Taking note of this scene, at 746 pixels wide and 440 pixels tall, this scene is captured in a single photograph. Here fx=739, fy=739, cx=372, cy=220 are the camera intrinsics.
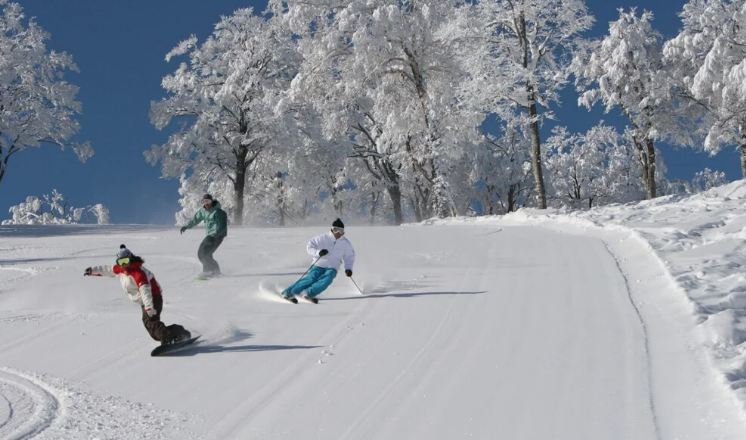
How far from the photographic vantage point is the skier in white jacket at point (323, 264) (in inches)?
472

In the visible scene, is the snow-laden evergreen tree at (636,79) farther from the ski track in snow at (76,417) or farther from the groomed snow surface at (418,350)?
the ski track in snow at (76,417)

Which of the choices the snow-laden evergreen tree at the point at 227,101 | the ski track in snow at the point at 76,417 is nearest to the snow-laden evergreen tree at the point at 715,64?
the snow-laden evergreen tree at the point at 227,101

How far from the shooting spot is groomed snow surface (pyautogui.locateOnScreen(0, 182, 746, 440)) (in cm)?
684

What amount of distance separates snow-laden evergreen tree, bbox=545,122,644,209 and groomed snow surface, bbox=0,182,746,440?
47795 mm

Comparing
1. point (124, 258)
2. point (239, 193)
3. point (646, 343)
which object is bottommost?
point (646, 343)

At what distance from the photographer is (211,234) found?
585 inches

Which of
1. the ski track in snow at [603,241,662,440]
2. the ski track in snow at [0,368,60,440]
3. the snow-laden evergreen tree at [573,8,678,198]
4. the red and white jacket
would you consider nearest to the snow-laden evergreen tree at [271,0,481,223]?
the snow-laden evergreen tree at [573,8,678,198]

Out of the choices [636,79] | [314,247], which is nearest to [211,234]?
[314,247]

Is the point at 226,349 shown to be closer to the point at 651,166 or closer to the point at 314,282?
the point at 314,282

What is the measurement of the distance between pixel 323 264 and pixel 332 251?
0.30 metres

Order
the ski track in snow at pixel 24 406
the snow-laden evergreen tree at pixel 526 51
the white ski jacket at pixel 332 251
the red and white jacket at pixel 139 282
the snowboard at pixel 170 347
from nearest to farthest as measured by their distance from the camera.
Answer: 1. the ski track in snow at pixel 24 406
2. the snowboard at pixel 170 347
3. the red and white jacket at pixel 139 282
4. the white ski jacket at pixel 332 251
5. the snow-laden evergreen tree at pixel 526 51

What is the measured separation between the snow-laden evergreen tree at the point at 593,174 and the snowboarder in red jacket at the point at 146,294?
5386cm

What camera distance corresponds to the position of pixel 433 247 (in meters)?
16.8

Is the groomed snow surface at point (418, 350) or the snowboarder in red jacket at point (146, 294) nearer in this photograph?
the groomed snow surface at point (418, 350)
